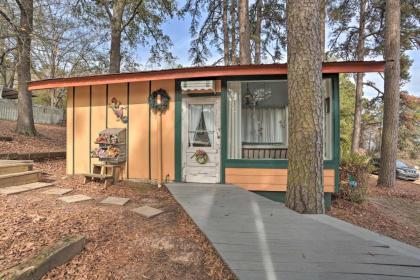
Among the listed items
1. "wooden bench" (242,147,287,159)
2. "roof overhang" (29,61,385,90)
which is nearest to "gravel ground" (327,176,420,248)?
"wooden bench" (242,147,287,159)

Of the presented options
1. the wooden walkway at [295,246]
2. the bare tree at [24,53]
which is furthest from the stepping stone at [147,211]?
the bare tree at [24,53]

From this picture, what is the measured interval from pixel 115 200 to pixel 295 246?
9.34ft

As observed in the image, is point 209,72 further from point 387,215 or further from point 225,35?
point 225,35

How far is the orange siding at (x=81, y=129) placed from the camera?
5941 mm

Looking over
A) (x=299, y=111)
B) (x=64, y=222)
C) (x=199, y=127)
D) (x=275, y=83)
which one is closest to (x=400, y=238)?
(x=299, y=111)

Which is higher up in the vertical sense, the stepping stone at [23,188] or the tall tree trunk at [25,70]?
the tall tree trunk at [25,70]

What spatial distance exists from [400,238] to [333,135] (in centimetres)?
196

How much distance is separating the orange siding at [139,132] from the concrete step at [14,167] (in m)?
1.84

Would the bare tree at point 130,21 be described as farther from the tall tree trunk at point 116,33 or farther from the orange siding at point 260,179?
the orange siding at point 260,179

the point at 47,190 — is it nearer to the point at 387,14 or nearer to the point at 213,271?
the point at 213,271

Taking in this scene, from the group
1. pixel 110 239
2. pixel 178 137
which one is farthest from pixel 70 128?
pixel 110 239

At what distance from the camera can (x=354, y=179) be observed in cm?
588

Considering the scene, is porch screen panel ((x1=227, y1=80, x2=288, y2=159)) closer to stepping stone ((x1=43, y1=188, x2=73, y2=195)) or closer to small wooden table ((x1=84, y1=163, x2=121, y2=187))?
small wooden table ((x1=84, y1=163, x2=121, y2=187))

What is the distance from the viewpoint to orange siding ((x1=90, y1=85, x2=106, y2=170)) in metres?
5.83
